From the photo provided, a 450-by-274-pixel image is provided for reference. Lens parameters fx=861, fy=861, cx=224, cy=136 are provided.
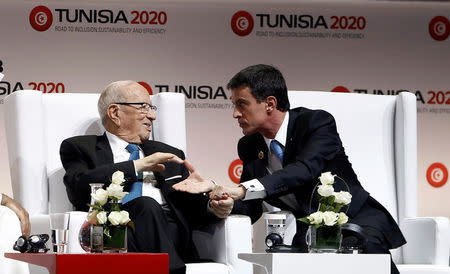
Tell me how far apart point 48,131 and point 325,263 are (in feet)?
6.70

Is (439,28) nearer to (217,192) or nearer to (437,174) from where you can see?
(437,174)

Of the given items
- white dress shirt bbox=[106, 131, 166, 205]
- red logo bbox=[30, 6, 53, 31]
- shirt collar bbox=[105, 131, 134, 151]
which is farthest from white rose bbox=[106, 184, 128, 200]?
red logo bbox=[30, 6, 53, 31]

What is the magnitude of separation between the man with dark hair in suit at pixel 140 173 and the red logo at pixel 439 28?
3.22 m

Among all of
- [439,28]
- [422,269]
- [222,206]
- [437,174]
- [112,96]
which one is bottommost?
[422,269]

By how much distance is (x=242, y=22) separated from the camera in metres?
6.80

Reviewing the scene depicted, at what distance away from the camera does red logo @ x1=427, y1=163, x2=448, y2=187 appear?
6867 mm

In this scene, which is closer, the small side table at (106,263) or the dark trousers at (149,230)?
the small side table at (106,263)

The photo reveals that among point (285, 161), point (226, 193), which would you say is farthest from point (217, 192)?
point (285, 161)

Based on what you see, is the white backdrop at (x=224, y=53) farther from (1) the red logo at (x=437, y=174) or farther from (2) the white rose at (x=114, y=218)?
(2) the white rose at (x=114, y=218)

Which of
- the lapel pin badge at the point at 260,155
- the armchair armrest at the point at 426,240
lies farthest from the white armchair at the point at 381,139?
the lapel pin badge at the point at 260,155

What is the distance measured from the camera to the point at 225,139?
673 centimetres

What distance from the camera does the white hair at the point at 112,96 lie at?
451 cm

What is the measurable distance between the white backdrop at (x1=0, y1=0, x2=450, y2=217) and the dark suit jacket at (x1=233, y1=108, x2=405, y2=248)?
7.32 ft

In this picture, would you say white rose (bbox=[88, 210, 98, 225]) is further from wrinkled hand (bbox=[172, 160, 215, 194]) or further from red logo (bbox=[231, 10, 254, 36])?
red logo (bbox=[231, 10, 254, 36])
